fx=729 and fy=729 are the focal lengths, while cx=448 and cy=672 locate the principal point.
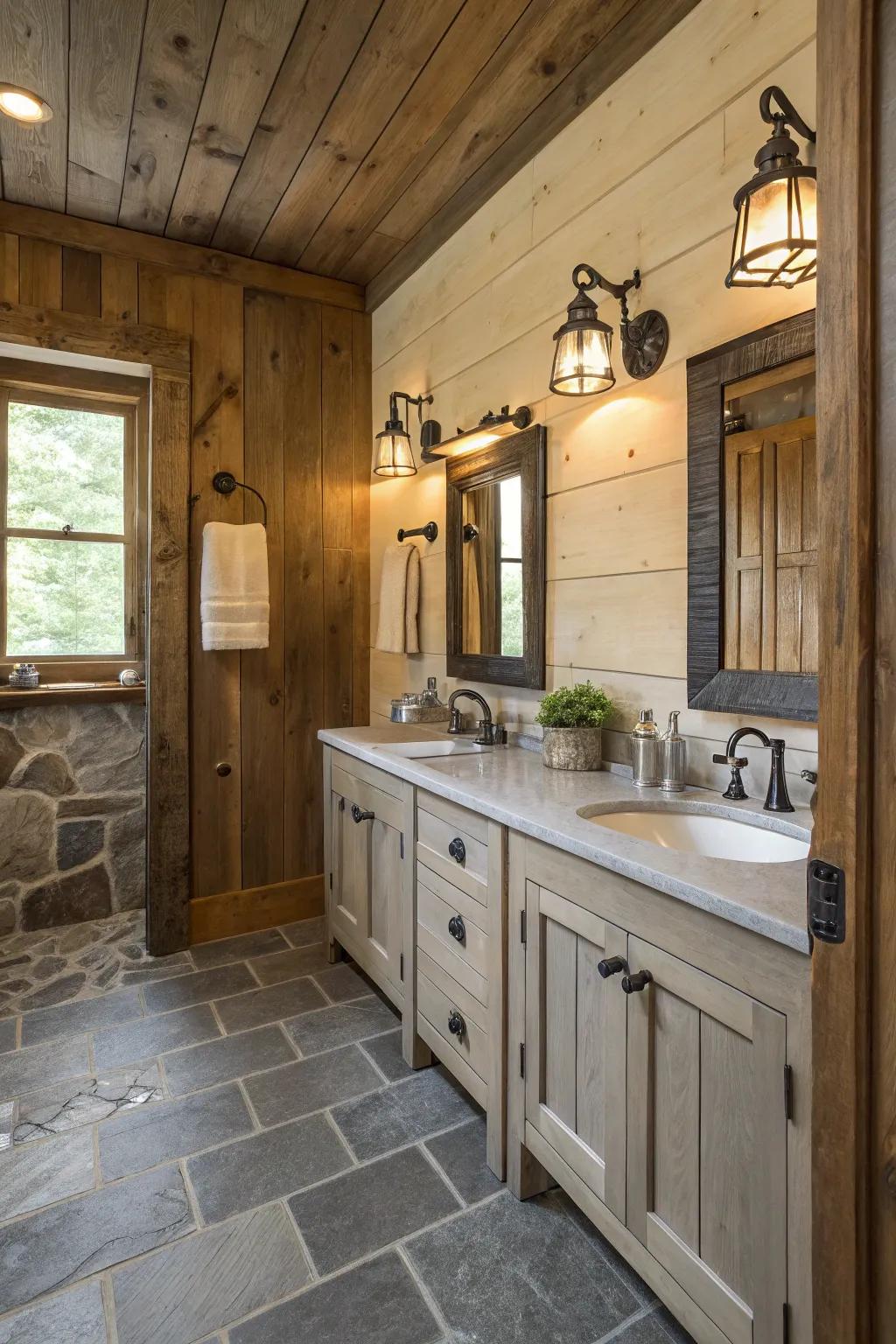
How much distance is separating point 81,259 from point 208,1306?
312cm

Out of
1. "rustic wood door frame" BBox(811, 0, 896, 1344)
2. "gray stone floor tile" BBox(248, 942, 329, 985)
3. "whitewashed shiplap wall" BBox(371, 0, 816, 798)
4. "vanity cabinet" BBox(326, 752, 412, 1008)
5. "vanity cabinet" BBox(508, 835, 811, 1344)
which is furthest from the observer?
"gray stone floor tile" BBox(248, 942, 329, 985)

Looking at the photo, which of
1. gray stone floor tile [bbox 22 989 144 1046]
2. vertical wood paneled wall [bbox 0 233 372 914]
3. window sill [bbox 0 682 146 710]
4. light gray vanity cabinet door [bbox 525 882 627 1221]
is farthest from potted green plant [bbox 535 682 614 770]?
window sill [bbox 0 682 146 710]

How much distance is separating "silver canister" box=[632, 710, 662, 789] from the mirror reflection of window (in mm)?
651

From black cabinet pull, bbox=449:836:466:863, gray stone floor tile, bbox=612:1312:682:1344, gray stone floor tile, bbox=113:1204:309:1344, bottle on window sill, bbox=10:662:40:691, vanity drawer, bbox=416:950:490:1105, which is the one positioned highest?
bottle on window sill, bbox=10:662:40:691

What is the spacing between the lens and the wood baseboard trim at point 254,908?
290cm

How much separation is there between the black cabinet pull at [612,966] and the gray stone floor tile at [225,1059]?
4.12ft

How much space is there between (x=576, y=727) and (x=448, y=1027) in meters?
0.82

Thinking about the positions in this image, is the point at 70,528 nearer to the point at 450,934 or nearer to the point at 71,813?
the point at 71,813

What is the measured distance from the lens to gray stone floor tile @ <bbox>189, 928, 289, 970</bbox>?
2736 mm

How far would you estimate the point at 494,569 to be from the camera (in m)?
2.41

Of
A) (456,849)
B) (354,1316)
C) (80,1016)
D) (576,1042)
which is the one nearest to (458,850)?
(456,849)

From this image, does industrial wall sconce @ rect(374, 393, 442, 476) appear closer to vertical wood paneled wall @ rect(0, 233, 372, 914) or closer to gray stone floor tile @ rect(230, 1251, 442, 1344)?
vertical wood paneled wall @ rect(0, 233, 372, 914)

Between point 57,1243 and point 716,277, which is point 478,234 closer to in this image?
point 716,277

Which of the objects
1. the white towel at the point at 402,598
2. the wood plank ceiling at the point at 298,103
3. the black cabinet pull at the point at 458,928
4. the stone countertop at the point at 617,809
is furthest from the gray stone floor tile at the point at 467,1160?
the wood plank ceiling at the point at 298,103
